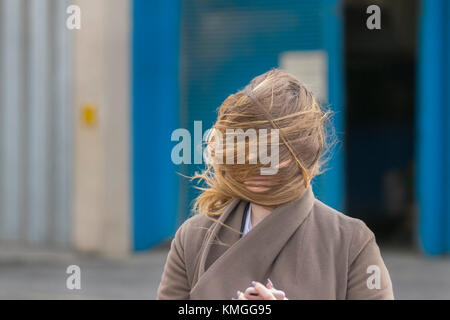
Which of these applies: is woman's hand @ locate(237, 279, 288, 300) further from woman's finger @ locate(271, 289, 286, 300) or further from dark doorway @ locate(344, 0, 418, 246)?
dark doorway @ locate(344, 0, 418, 246)

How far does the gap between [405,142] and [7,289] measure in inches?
250

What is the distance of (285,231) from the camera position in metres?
1.50

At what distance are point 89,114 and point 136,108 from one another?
19.8 inches

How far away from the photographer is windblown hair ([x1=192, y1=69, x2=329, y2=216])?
1499mm

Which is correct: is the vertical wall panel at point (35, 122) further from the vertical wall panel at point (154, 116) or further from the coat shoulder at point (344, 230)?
the coat shoulder at point (344, 230)

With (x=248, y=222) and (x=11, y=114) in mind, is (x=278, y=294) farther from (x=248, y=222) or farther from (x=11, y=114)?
(x=11, y=114)

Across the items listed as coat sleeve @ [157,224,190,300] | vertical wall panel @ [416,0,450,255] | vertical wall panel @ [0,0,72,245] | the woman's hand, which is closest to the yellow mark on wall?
vertical wall panel @ [0,0,72,245]

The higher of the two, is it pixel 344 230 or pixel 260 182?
pixel 260 182

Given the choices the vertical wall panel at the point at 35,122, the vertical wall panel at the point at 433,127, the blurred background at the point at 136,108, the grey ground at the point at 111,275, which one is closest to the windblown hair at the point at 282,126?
the grey ground at the point at 111,275

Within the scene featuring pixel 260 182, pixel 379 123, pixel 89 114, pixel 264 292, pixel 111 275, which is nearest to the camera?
pixel 264 292

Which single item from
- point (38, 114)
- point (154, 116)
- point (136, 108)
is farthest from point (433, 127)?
point (38, 114)

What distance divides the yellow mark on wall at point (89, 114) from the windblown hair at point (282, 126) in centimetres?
520

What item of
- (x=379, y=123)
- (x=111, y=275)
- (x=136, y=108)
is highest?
(x=136, y=108)

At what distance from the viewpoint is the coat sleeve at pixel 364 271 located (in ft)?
4.95
